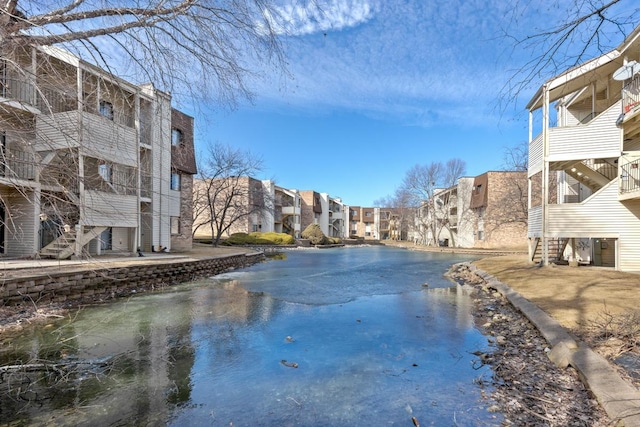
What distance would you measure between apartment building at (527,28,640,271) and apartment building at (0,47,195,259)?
11353mm

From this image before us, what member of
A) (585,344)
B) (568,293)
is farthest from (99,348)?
(568,293)

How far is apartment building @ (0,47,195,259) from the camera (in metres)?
4.00

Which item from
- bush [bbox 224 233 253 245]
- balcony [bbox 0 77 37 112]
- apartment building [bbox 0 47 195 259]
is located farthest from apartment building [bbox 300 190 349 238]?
balcony [bbox 0 77 37 112]

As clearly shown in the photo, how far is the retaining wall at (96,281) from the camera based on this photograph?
8.82 meters

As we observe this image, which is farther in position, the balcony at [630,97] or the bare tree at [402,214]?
the bare tree at [402,214]

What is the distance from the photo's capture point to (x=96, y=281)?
11.0 m

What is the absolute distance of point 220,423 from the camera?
3.80 metres

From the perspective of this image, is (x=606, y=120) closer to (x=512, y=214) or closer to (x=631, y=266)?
(x=631, y=266)

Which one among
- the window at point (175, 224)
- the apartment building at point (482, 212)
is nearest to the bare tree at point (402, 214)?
the apartment building at point (482, 212)

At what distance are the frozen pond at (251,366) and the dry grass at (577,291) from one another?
1702mm

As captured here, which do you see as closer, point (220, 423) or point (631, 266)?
point (220, 423)

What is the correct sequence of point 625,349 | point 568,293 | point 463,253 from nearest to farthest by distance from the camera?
Answer: 1. point 625,349
2. point 568,293
3. point 463,253

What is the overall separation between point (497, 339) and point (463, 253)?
3001 centimetres

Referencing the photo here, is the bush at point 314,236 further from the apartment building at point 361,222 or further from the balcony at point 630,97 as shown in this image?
the balcony at point 630,97
